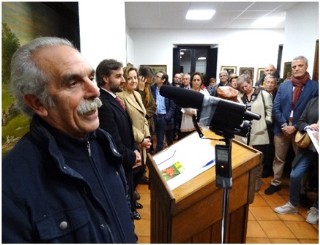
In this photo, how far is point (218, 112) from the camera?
0.87m

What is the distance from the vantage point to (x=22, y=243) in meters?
0.72

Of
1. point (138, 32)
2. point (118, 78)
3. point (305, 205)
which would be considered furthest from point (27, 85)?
point (138, 32)

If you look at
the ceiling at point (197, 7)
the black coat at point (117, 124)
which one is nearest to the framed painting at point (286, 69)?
the ceiling at point (197, 7)

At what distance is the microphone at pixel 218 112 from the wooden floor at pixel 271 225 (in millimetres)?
1812

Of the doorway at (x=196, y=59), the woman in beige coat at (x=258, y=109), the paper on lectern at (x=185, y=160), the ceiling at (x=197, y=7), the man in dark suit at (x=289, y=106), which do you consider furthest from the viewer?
the doorway at (x=196, y=59)

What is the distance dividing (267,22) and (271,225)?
21.1 feet

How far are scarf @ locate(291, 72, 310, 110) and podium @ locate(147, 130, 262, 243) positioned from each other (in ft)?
6.48

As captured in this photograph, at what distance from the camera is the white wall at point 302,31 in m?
4.44

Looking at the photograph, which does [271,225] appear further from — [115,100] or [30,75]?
[30,75]

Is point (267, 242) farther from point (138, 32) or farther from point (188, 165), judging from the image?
point (138, 32)

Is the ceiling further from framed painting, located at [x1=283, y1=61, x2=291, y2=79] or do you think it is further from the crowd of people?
the crowd of people

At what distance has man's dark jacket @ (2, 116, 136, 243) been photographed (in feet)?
2.37

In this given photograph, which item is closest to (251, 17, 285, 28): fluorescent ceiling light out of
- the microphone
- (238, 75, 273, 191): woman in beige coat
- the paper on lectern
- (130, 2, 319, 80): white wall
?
(130, 2, 319, 80): white wall

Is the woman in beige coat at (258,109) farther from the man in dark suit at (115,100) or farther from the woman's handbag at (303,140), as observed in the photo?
the man in dark suit at (115,100)
